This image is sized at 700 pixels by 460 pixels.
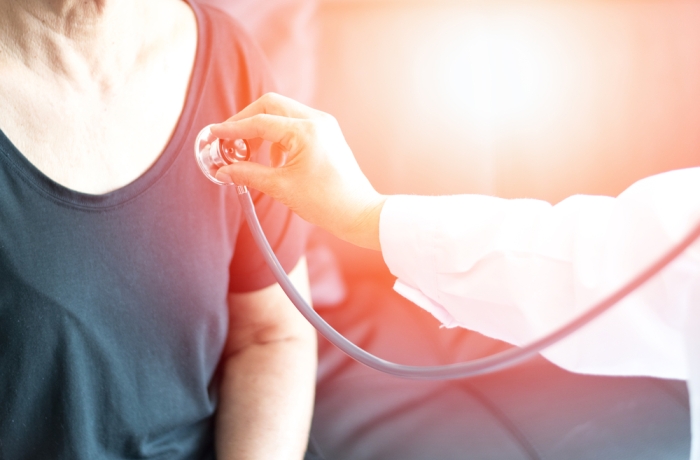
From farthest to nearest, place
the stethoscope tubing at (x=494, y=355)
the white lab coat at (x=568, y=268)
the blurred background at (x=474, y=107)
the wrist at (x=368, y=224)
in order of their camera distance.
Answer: the blurred background at (x=474, y=107) → the wrist at (x=368, y=224) → the white lab coat at (x=568, y=268) → the stethoscope tubing at (x=494, y=355)

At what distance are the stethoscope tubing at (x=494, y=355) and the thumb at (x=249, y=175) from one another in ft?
0.06

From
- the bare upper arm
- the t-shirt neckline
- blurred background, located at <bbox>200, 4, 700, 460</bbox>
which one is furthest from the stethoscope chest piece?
blurred background, located at <bbox>200, 4, 700, 460</bbox>

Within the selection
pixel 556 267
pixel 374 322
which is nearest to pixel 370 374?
pixel 374 322

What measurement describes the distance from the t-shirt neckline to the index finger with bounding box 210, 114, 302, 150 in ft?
0.43

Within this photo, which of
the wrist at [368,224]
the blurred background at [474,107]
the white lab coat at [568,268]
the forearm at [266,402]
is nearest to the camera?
the white lab coat at [568,268]

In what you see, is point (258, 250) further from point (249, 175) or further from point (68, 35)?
point (68, 35)

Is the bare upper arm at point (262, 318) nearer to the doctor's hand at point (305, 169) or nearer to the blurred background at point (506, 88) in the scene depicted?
the doctor's hand at point (305, 169)

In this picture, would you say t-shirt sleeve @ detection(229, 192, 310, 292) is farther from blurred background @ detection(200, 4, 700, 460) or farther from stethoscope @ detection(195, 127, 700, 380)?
blurred background @ detection(200, 4, 700, 460)

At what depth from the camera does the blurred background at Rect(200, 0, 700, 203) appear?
3.57ft

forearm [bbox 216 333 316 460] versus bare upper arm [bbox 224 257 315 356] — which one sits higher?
bare upper arm [bbox 224 257 315 356]

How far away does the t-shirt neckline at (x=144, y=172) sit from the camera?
0.59 metres

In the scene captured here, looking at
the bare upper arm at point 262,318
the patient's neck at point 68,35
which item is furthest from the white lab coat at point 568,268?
the patient's neck at point 68,35

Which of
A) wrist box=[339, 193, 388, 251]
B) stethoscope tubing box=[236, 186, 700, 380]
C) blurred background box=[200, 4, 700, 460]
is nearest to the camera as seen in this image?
stethoscope tubing box=[236, 186, 700, 380]

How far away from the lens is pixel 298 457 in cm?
80
